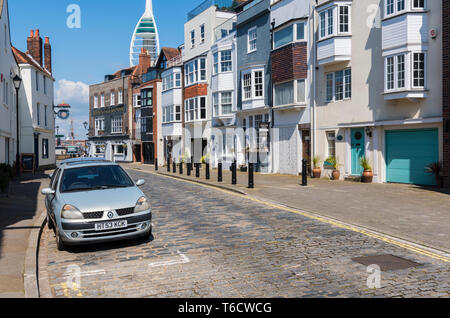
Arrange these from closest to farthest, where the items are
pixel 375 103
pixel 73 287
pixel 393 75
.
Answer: pixel 73 287 → pixel 393 75 → pixel 375 103

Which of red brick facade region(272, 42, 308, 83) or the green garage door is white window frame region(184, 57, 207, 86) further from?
the green garage door

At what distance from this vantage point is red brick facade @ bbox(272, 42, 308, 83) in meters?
24.1

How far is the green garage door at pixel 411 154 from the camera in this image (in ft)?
57.5

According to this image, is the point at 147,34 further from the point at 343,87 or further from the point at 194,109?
the point at 343,87

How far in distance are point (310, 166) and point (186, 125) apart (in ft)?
58.1

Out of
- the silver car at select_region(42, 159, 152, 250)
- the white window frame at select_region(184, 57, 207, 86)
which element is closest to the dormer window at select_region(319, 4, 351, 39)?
the silver car at select_region(42, 159, 152, 250)

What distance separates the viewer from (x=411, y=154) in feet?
60.2

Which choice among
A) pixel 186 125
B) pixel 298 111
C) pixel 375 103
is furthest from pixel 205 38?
pixel 375 103

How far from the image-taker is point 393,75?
59.9 ft

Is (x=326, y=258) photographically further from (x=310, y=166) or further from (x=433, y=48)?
(x=310, y=166)

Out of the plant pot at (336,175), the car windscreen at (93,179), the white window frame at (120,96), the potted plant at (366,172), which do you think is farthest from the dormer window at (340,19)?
the white window frame at (120,96)

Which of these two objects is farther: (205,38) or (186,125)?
(186,125)

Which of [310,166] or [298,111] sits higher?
[298,111]

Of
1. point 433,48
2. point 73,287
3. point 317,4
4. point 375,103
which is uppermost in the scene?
point 317,4
